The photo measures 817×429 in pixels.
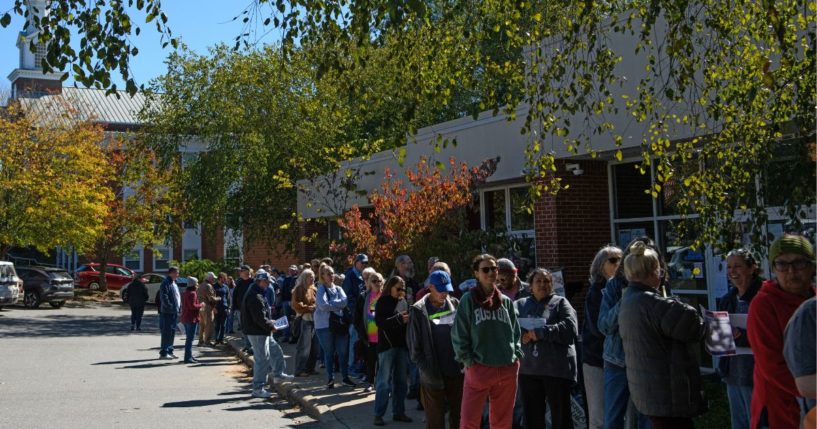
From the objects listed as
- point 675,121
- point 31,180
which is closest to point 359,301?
point 675,121

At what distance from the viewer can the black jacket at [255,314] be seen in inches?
488

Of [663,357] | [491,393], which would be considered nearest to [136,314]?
[491,393]

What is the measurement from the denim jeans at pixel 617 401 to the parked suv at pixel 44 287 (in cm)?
3230

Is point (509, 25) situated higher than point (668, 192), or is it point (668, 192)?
point (509, 25)

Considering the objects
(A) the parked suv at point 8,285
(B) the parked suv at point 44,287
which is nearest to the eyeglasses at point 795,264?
(A) the parked suv at point 8,285

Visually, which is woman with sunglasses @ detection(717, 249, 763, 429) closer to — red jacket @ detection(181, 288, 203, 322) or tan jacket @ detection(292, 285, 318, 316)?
tan jacket @ detection(292, 285, 318, 316)

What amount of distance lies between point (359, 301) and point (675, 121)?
478 cm

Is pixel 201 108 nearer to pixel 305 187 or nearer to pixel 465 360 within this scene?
pixel 305 187

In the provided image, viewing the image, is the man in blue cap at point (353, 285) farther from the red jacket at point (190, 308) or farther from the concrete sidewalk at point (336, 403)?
the red jacket at point (190, 308)

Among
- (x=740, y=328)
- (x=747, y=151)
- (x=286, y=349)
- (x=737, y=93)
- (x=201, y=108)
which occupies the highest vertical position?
(x=201, y=108)

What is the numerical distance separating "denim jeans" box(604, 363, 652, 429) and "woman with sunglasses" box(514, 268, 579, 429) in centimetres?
49

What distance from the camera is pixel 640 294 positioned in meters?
5.47

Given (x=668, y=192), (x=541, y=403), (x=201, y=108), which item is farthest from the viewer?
(x=201, y=108)

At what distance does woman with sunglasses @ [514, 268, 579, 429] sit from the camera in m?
7.36
